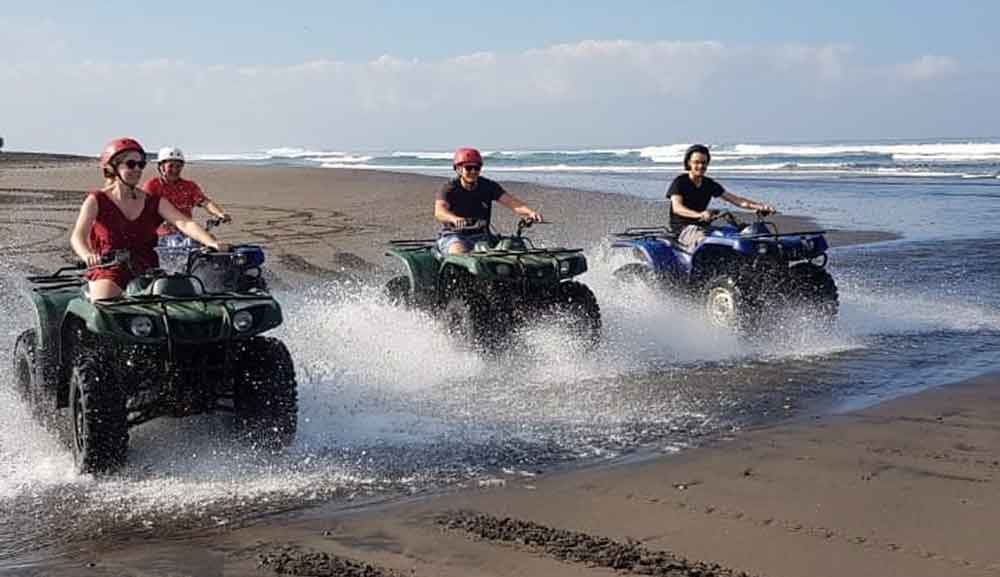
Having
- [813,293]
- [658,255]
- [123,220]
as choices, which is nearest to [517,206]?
[658,255]

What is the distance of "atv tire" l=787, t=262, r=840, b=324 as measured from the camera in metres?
9.77

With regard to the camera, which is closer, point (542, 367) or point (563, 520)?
point (563, 520)

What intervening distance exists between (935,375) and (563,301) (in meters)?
2.69

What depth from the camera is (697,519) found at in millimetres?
4879

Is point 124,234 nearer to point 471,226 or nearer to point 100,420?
point 100,420

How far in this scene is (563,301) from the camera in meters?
8.73

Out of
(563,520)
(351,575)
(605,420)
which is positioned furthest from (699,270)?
(351,575)

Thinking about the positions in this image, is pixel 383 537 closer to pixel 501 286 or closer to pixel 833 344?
pixel 501 286

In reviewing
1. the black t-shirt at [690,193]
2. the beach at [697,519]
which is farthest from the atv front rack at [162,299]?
the black t-shirt at [690,193]

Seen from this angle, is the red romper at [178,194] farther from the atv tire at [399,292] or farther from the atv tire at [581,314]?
the atv tire at [581,314]

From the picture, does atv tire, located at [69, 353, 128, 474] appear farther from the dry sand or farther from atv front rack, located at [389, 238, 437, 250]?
the dry sand

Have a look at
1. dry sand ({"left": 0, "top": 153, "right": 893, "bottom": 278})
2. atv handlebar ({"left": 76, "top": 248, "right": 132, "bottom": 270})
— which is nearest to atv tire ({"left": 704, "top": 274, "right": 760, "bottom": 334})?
dry sand ({"left": 0, "top": 153, "right": 893, "bottom": 278})

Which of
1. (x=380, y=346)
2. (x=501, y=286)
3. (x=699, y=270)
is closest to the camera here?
(x=501, y=286)

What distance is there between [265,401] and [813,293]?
18.0ft
